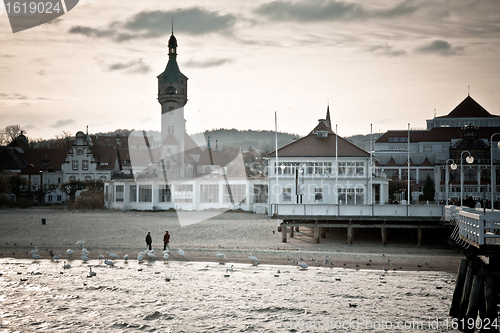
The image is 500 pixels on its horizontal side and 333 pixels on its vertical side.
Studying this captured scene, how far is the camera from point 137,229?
35.9 metres

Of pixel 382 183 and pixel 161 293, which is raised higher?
pixel 382 183

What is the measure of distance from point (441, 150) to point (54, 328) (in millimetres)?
94811

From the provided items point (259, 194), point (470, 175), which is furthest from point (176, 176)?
point (470, 175)

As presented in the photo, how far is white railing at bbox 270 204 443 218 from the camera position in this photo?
30688mm

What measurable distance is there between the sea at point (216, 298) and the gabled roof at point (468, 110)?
95.4 m

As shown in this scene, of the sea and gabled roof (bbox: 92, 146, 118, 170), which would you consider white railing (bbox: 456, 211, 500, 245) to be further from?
gabled roof (bbox: 92, 146, 118, 170)

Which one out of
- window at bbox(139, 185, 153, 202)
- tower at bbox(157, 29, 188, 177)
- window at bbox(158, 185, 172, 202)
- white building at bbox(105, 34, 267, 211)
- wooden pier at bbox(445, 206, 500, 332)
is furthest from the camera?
tower at bbox(157, 29, 188, 177)

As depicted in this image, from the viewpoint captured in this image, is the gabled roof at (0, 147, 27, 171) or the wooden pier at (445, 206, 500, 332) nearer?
the wooden pier at (445, 206, 500, 332)

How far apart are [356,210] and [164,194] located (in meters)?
25.0

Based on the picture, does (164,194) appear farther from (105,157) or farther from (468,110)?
(468,110)

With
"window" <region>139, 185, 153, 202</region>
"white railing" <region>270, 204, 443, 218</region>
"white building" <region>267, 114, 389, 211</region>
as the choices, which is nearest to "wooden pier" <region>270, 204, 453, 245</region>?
"white railing" <region>270, 204, 443, 218</region>

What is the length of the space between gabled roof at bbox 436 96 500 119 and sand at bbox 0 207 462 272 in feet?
269

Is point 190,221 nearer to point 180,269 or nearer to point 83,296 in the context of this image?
point 180,269

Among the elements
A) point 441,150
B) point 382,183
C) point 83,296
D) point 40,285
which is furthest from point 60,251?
point 441,150
